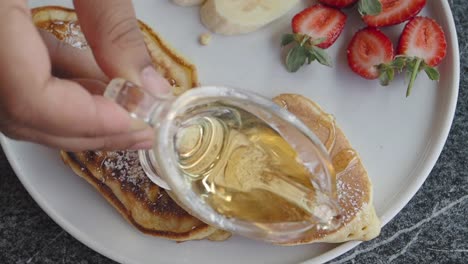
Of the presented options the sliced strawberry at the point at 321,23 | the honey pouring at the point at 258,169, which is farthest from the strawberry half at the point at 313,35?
the honey pouring at the point at 258,169

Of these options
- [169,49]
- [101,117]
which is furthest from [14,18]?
[169,49]

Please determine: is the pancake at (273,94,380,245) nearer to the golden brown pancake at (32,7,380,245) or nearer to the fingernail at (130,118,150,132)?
the golden brown pancake at (32,7,380,245)

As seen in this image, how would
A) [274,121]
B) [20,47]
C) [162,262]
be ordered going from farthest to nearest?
[162,262], [274,121], [20,47]

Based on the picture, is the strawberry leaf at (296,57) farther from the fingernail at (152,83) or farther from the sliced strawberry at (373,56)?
the fingernail at (152,83)

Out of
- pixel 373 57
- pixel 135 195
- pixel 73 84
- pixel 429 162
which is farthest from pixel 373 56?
pixel 73 84

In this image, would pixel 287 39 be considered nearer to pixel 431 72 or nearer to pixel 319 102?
pixel 319 102

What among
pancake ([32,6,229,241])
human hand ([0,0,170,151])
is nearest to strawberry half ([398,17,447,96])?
pancake ([32,6,229,241])

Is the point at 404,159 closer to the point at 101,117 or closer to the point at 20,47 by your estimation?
the point at 101,117
